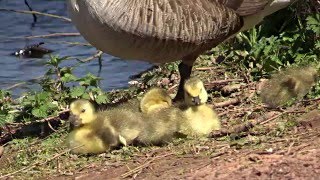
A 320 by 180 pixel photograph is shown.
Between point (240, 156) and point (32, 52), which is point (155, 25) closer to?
point (240, 156)

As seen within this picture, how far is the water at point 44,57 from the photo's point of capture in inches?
400

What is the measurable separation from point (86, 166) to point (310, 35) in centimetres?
292

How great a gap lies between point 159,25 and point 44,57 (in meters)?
4.37

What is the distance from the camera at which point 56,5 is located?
1338cm

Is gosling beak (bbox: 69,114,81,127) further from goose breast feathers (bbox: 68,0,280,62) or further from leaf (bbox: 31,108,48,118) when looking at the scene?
leaf (bbox: 31,108,48,118)

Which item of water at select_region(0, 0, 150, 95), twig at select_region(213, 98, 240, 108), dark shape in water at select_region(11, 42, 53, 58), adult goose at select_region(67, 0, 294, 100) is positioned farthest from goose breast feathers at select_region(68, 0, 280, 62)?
dark shape in water at select_region(11, 42, 53, 58)

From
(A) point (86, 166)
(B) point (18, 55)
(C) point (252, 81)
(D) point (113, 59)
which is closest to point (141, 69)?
(D) point (113, 59)

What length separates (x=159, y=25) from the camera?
703cm

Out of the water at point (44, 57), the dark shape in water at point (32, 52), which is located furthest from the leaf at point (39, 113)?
the dark shape in water at point (32, 52)

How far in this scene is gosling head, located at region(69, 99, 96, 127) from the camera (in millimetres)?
6387

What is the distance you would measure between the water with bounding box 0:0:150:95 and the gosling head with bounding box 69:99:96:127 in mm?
3193

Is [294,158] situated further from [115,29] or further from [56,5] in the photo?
[56,5]

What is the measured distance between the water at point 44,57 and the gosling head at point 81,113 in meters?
3.19

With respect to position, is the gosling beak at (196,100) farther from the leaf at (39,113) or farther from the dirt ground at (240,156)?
the leaf at (39,113)
